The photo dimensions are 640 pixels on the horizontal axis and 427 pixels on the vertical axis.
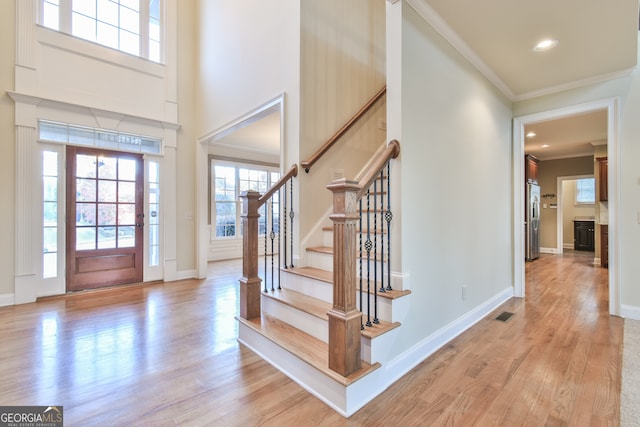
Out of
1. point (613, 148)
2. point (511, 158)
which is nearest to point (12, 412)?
point (511, 158)

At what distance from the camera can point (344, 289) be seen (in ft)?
5.34

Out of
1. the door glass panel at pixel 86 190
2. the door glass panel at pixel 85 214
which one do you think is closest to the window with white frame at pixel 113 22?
the door glass panel at pixel 86 190

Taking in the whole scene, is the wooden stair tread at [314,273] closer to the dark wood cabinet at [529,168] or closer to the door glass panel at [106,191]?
the door glass panel at [106,191]

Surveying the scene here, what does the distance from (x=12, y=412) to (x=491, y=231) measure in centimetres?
402

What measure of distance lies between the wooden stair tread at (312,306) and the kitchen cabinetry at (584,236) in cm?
896

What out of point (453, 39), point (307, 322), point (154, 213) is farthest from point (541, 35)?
point (154, 213)

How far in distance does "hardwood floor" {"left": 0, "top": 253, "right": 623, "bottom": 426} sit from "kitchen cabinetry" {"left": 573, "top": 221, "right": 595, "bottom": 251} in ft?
19.9

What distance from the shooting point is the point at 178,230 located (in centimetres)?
485

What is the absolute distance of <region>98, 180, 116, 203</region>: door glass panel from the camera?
13.7ft

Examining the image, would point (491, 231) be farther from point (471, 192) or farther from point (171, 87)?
point (171, 87)

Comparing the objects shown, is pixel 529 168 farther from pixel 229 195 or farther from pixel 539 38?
pixel 229 195

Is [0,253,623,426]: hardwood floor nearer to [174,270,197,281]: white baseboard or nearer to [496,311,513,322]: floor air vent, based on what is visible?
[496,311,513,322]: floor air vent

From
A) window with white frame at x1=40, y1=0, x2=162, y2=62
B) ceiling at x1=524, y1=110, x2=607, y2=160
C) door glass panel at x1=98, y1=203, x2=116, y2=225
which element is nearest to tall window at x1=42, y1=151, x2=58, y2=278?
door glass panel at x1=98, y1=203, x2=116, y2=225

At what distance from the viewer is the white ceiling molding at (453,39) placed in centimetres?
211
